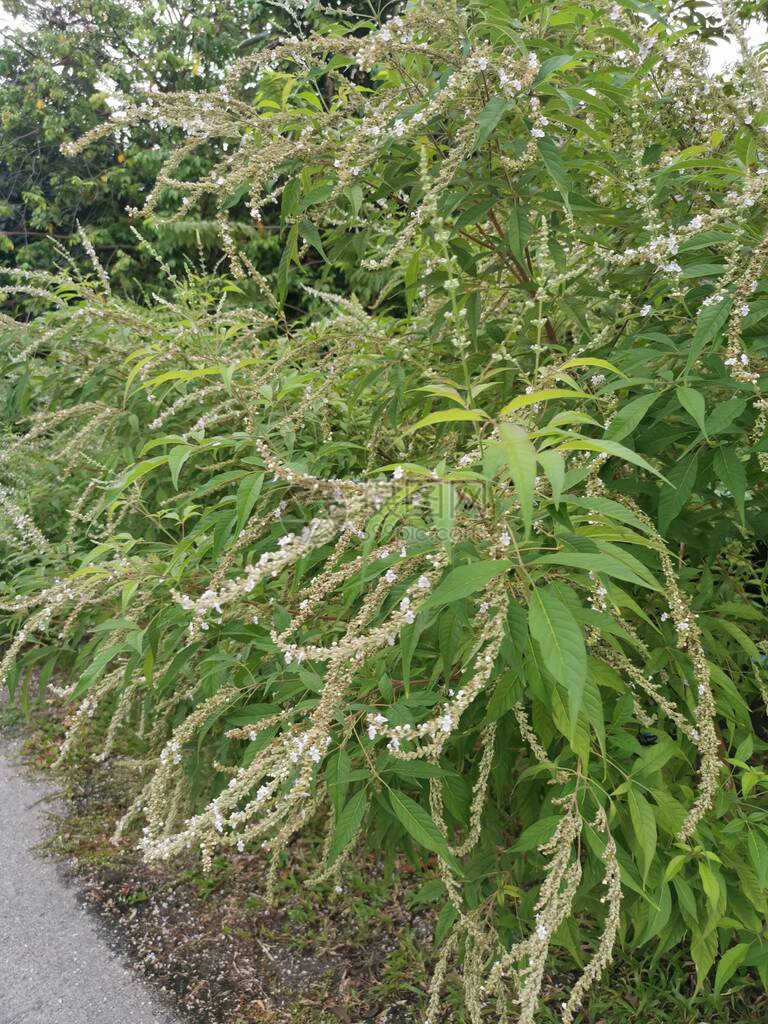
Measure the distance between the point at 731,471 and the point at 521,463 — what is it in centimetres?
85

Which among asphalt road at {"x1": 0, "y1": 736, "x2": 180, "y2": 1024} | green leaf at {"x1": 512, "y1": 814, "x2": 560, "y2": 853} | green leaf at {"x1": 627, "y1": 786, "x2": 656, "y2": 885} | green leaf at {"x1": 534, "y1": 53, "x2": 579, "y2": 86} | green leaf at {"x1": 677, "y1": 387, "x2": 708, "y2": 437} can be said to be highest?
green leaf at {"x1": 534, "y1": 53, "x2": 579, "y2": 86}

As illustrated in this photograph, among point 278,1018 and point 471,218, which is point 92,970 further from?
point 471,218

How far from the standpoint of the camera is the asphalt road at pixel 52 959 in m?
3.04

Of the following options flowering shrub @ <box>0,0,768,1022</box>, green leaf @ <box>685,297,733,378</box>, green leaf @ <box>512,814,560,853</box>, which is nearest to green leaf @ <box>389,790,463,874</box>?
flowering shrub @ <box>0,0,768,1022</box>

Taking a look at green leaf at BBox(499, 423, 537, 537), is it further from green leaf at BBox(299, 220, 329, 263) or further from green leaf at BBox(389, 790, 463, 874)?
green leaf at BBox(299, 220, 329, 263)

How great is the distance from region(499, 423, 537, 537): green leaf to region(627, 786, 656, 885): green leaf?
90 centimetres

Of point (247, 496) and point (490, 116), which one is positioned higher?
point (490, 116)

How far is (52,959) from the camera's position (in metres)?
3.31

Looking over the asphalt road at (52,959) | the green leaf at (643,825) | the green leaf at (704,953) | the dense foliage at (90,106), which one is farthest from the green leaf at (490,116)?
the dense foliage at (90,106)

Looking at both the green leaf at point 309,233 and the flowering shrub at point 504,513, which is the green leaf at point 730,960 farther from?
the green leaf at point 309,233

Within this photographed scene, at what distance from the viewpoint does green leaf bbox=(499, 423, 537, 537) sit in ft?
3.44

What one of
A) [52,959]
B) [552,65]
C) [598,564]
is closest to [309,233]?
[552,65]

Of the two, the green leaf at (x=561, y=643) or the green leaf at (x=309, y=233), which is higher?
the green leaf at (x=309, y=233)

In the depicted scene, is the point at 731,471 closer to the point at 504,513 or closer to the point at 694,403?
the point at 694,403
